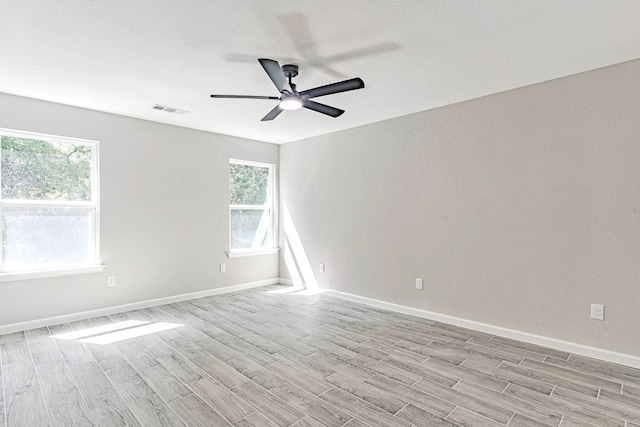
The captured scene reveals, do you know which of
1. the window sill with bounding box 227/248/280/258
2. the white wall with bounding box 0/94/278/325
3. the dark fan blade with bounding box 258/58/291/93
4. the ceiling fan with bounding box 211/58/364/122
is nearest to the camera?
the dark fan blade with bounding box 258/58/291/93

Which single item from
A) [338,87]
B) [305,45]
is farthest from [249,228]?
[305,45]

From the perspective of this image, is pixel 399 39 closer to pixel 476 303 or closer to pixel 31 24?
pixel 31 24

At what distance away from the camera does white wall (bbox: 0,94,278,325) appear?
3.74 metres

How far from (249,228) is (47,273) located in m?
2.76

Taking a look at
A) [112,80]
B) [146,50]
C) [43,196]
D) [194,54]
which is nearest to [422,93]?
[194,54]

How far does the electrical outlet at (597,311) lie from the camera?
2.89 meters

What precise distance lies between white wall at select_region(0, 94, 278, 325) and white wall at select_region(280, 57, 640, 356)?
1.92 m

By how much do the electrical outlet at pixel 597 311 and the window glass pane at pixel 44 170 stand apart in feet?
17.6

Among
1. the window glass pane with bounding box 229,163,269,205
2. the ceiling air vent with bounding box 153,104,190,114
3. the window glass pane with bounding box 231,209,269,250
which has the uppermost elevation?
the ceiling air vent with bounding box 153,104,190,114

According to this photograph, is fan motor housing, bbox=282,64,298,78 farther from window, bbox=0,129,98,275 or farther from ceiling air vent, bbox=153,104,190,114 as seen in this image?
window, bbox=0,129,98,275

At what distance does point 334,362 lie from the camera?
2877 millimetres

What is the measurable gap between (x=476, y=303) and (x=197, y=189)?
13.0 feet

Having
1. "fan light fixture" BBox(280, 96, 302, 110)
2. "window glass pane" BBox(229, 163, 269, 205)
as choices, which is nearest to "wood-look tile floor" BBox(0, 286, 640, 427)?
"fan light fixture" BBox(280, 96, 302, 110)

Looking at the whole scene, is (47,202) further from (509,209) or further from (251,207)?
(509,209)
